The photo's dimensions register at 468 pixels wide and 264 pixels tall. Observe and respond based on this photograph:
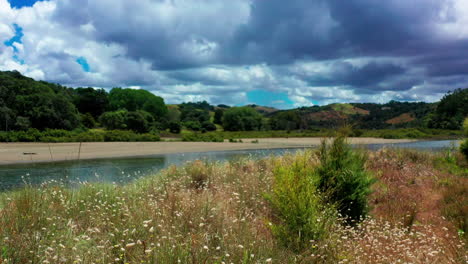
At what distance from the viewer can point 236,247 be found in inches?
178

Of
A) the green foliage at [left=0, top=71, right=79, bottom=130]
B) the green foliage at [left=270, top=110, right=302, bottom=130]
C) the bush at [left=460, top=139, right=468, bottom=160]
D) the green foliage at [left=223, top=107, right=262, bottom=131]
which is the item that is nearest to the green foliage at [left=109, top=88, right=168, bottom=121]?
the green foliage at [left=223, top=107, right=262, bottom=131]

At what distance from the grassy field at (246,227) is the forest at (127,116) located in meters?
2.67

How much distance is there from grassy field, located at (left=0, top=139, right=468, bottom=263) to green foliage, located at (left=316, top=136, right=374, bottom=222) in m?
0.03

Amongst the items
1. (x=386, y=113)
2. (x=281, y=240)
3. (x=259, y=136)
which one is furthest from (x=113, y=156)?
(x=386, y=113)

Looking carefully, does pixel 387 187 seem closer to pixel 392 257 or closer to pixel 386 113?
pixel 392 257

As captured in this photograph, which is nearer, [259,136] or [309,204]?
[309,204]

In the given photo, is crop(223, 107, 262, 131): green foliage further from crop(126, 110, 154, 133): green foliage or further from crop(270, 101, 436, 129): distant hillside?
crop(126, 110, 154, 133): green foliage

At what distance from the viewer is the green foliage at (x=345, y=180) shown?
25.8 feet

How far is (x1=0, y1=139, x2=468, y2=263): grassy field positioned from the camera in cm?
444

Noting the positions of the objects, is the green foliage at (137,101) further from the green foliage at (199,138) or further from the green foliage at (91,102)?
the green foliage at (199,138)

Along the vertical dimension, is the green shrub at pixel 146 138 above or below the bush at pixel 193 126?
below

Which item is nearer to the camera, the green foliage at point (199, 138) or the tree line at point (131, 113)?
the tree line at point (131, 113)

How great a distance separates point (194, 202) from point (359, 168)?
13.3ft

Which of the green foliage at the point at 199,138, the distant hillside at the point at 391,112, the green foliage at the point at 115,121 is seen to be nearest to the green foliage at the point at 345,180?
the green foliage at the point at 199,138
